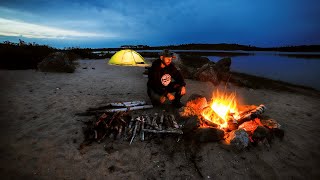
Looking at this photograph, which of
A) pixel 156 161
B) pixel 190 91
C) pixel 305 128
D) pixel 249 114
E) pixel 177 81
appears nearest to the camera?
pixel 156 161

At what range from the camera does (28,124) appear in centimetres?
572

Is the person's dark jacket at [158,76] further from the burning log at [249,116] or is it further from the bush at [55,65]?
the bush at [55,65]

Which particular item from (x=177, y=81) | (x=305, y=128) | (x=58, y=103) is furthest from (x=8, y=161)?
(x=305, y=128)

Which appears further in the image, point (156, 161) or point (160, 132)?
Result: point (160, 132)

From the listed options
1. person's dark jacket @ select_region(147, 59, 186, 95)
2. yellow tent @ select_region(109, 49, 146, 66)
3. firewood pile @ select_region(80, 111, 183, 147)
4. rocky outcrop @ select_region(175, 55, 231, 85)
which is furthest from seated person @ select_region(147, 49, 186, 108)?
yellow tent @ select_region(109, 49, 146, 66)

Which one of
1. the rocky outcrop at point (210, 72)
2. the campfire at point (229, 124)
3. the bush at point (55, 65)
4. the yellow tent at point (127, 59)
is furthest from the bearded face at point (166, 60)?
the bush at point (55, 65)

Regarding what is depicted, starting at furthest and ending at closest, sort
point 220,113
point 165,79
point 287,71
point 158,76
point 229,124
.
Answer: point 287,71
point 165,79
point 158,76
point 220,113
point 229,124

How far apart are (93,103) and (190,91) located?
500cm

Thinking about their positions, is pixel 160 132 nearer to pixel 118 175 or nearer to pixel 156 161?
pixel 156 161

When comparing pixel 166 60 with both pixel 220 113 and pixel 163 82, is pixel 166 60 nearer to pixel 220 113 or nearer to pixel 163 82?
pixel 163 82

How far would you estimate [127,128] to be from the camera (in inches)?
220

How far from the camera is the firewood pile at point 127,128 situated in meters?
5.22

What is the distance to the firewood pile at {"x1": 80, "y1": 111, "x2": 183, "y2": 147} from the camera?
17.1 feet

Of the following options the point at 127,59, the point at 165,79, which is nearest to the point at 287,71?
the point at 127,59
